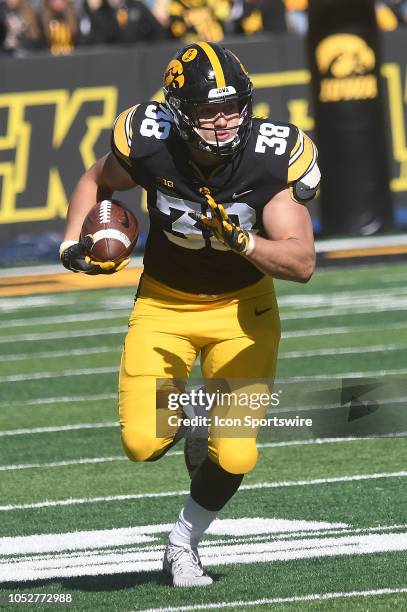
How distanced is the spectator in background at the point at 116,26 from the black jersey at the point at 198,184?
400 inches

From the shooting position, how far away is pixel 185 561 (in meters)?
4.76

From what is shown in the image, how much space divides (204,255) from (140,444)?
63cm

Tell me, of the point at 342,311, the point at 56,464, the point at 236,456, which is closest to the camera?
the point at 236,456

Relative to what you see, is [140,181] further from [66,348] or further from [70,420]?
[66,348]

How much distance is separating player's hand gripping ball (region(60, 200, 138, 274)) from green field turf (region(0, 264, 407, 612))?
98 centimetres

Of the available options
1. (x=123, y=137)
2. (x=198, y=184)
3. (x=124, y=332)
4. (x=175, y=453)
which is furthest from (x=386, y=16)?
(x=198, y=184)

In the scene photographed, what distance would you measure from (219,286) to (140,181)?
416 mm

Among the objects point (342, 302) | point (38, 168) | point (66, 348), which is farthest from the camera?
point (38, 168)

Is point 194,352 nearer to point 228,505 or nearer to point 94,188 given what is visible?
point 94,188

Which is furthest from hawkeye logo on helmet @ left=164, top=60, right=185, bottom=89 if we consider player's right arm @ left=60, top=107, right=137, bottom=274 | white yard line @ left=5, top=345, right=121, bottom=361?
white yard line @ left=5, top=345, right=121, bottom=361

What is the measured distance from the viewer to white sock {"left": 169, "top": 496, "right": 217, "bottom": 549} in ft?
15.8

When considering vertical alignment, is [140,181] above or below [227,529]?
above

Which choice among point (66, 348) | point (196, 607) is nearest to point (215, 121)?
point (196, 607)

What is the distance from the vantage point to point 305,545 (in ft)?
16.8
